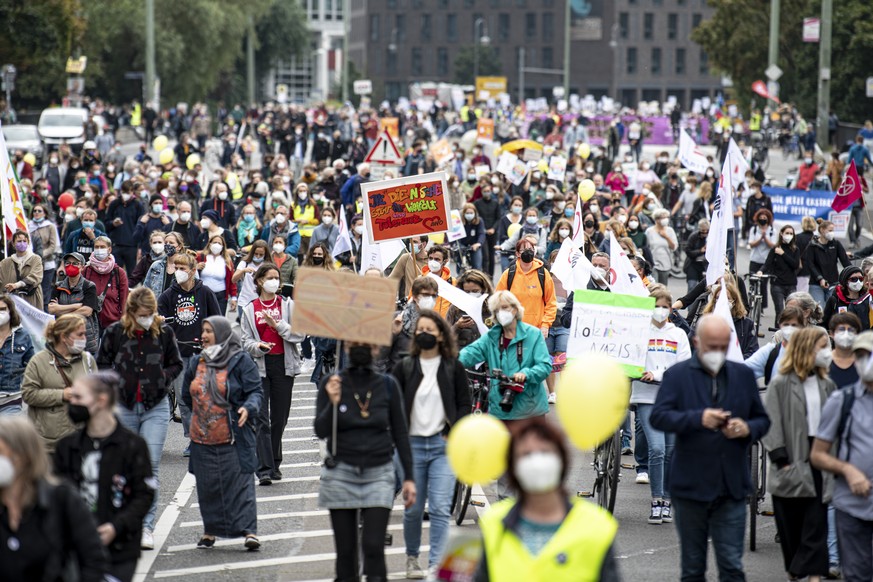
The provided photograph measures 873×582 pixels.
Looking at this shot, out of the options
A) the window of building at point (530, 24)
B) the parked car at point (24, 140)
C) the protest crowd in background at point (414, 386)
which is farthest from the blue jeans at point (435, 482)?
the window of building at point (530, 24)

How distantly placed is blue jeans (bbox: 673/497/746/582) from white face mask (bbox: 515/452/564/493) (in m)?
2.76

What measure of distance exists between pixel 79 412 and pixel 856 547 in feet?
12.7

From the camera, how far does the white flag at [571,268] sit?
15281mm

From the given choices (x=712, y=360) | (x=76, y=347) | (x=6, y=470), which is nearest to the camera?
(x=6, y=470)

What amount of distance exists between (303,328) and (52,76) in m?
51.3

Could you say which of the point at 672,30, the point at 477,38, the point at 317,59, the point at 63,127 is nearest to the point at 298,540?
the point at 63,127

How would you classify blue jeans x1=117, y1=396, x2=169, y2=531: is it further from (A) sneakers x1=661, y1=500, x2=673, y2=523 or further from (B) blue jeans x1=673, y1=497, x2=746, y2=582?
(B) blue jeans x1=673, y1=497, x2=746, y2=582

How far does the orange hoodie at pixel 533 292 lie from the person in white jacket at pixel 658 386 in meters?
2.74

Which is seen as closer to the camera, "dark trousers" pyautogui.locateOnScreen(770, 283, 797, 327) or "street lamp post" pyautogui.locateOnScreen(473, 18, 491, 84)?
"dark trousers" pyautogui.locateOnScreen(770, 283, 797, 327)

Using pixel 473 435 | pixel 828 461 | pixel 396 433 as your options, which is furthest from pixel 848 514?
pixel 473 435

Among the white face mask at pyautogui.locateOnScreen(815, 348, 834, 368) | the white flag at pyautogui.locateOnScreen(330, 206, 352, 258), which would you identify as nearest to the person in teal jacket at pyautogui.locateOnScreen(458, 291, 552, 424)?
the white face mask at pyautogui.locateOnScreen(815, 348, 834, 368)

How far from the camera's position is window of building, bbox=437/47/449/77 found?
140625 mm

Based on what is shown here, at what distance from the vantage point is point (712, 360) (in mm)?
7629

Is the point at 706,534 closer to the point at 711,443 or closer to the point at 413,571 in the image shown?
the point at 711,443
